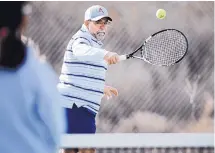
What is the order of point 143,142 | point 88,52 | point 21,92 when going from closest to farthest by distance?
1. point 21,92
2. point 88,52
3. point 143,142

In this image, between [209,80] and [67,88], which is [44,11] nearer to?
[209,80]

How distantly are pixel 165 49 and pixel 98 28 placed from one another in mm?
1027

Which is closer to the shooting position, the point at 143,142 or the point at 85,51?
the point at 85,51

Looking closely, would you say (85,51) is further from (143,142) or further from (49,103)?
(49,103)

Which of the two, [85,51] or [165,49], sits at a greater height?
[165,49]

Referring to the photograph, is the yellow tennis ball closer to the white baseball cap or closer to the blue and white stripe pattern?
the white baseball cap

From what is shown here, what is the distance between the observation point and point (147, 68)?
6312 mm

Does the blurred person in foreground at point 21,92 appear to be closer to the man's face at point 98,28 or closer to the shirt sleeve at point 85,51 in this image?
the shirt sleeve at point 85,51

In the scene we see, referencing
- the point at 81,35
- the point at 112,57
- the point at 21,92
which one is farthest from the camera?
the point at 81,35

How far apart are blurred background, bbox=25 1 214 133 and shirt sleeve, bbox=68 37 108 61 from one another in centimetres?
267

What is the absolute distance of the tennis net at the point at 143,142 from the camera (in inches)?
141

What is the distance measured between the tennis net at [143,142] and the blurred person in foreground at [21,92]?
198 cm

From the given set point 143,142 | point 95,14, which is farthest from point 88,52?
point 143,142

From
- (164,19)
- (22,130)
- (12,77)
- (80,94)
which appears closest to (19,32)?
(12,77)
